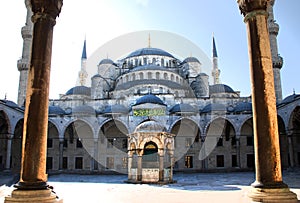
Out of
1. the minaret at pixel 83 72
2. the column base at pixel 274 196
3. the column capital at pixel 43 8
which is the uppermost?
the minaret at pixel 83 72

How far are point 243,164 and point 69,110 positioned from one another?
17.6 meters

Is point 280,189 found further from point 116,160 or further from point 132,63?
point 132,63

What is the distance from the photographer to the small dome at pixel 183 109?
25125mm

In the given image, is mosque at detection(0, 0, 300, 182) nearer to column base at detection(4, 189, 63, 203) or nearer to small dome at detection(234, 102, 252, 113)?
small dome at detection(234, 102, 252, 113)

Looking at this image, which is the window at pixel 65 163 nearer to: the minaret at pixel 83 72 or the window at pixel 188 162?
the window at pixel 188 162

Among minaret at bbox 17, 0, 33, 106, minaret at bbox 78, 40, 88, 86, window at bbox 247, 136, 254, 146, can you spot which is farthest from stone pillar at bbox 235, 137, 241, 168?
minaret at bbox 78, 40, 88, 86

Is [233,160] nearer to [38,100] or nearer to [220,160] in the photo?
[220,160]

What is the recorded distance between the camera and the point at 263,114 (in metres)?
4.20

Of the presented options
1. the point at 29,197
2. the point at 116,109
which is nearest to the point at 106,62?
the point at 116,109

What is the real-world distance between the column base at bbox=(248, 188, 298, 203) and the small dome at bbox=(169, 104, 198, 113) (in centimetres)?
2112

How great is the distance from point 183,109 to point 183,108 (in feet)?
0.55

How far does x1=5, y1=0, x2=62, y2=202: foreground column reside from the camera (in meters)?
3.92

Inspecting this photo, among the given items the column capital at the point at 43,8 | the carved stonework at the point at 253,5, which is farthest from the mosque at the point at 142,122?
the carved stonework at the point at 253,5

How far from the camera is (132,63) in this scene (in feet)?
119
